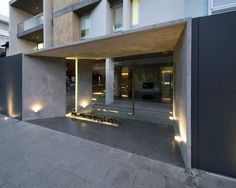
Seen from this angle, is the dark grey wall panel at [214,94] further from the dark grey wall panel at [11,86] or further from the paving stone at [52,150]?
the dark grey wall panel at [11,86]

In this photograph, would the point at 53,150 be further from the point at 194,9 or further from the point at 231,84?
the point at 194,9

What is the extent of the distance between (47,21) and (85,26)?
108 inches

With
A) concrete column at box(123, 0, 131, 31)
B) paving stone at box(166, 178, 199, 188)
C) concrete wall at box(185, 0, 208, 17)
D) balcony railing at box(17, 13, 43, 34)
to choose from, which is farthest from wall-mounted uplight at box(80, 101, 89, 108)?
balcony railing at box(17, 13, 43, 34)

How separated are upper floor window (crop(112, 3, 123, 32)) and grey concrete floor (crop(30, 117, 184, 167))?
18.7 feet

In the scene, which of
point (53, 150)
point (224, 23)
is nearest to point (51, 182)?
point (53, 150)

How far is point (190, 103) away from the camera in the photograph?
2.70 meters

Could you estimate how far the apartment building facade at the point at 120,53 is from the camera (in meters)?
2.70

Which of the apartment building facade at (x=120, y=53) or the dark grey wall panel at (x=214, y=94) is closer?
the dark grey wall panel at (x=214, y=94)

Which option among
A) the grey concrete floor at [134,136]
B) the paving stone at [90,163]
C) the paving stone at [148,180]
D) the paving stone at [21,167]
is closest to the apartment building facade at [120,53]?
the grey concrete floor at [134,136]

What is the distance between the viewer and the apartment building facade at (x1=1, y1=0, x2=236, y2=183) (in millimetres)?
2695

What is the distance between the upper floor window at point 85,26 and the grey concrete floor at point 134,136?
20.1 feet

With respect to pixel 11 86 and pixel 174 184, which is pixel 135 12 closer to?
pixel 11 86

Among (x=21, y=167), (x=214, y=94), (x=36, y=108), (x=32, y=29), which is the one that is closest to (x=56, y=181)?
(x=21, y=167)

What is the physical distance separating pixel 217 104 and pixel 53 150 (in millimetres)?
3718
